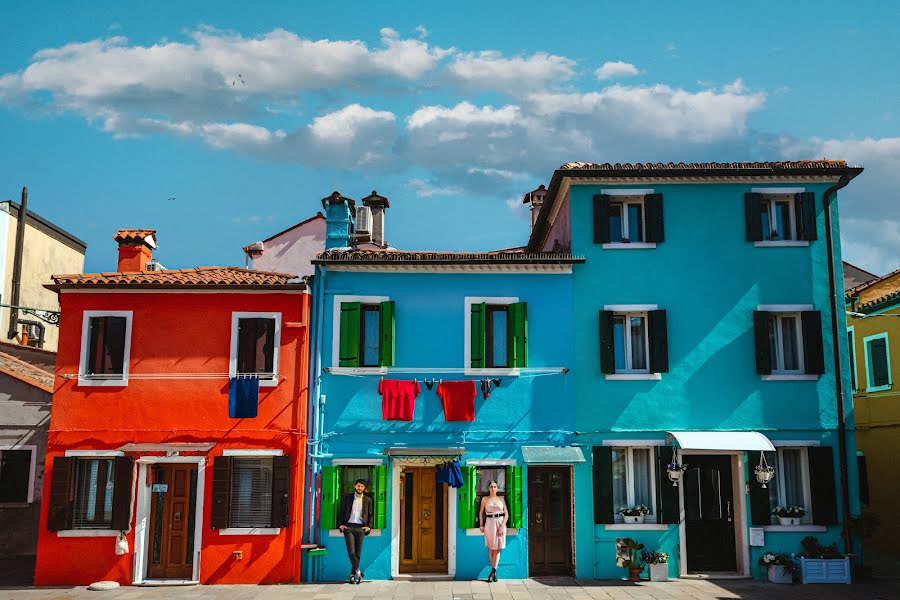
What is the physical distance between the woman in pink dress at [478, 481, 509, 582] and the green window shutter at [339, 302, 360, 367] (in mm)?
4036

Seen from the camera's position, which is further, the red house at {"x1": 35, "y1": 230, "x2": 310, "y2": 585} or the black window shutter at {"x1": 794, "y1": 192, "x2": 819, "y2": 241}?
the black window shutter at {"x1": 794, "y1": 192, "x2": 819, "y2": 241}

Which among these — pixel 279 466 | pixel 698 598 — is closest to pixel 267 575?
pixel 279 466

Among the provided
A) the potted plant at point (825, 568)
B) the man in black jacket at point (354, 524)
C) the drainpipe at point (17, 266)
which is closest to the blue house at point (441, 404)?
the man in black jacket at point (354, 524)

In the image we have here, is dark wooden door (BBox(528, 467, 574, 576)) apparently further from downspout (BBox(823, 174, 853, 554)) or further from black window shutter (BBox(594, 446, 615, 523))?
downspout (BBox(823, 174, 853, 554))

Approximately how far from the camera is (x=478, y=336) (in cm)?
1688

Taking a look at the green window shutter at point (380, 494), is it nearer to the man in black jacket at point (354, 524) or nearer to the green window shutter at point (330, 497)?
the man in black jacket at point (354, 524)

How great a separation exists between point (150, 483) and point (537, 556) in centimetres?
841

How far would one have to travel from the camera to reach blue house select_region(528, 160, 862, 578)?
16328 mm

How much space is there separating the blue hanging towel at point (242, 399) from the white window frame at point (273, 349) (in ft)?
0.84

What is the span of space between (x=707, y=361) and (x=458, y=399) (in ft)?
18.1

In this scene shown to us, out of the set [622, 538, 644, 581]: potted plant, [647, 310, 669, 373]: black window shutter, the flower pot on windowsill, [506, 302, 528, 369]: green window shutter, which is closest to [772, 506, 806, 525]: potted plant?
the flower pot on windowsill

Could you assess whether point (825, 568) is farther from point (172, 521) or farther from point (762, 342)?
point (172, 521)

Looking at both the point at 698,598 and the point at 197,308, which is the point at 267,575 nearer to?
the point at 197,308

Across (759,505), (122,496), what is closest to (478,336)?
(759,505)
